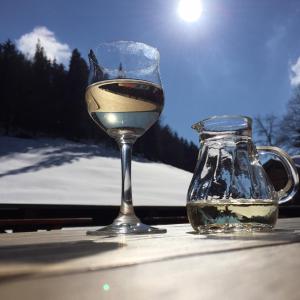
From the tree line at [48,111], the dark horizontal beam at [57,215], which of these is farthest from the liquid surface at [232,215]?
the tree line at [48,111]

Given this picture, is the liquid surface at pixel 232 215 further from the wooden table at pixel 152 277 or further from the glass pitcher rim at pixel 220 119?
the wooden table at pixel 152 277

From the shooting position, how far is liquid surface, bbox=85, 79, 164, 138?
442 mm

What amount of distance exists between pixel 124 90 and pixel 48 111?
45.6ft

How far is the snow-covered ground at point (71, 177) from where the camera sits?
4211 millimetres

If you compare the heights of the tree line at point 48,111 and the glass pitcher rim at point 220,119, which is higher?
the tree line at point 48,111

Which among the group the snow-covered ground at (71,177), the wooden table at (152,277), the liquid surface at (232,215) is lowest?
the wooden table at (152,277)

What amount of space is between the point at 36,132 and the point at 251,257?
14.2 meters

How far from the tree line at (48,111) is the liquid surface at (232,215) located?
12.1 m

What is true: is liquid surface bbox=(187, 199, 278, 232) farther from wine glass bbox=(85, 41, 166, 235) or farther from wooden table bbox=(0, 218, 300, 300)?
wooden table bbox=(0, 218, 300, 300)

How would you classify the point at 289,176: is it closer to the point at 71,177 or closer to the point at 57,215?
the point at 57,215

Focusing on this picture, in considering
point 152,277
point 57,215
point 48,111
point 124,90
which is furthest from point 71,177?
point 48,111

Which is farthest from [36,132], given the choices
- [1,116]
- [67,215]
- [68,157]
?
[67,215]

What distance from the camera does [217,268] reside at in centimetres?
13

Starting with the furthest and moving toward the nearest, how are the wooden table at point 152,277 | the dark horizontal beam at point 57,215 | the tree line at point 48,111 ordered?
the tree line at point 48,111 < the dark horizontal beam at point 57,215 < the wooden table at point 152,277
